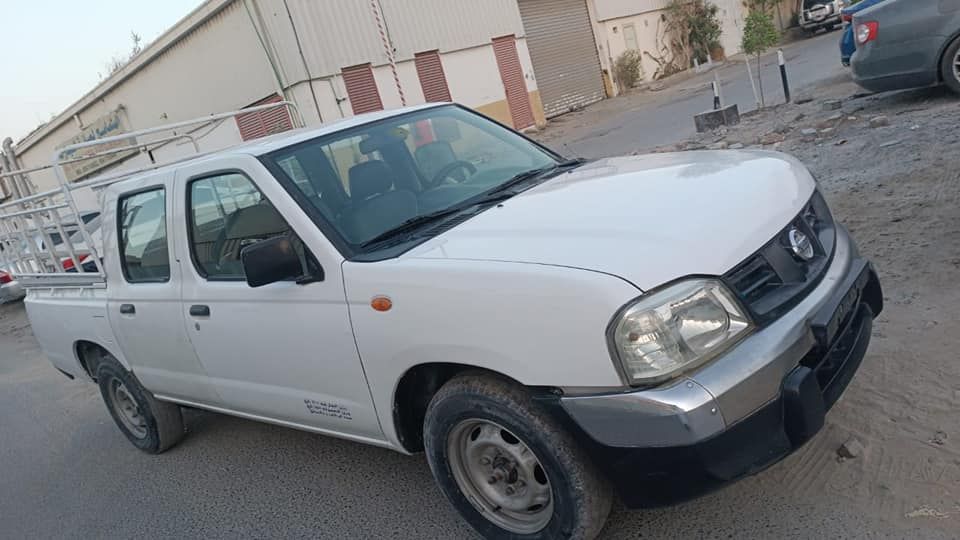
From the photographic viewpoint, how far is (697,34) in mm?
30469

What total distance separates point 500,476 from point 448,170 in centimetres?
161

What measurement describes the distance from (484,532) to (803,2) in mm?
31024

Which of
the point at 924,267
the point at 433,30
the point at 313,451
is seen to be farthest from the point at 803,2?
the point at 313,451

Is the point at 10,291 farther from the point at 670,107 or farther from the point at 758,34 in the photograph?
the point at 670,107

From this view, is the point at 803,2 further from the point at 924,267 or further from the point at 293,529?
the point at 293,529

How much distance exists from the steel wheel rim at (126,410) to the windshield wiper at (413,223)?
289 centimetres

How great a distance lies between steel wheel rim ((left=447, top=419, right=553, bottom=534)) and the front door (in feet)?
1.54

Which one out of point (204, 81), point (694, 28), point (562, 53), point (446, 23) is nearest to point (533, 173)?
point (446, 23)

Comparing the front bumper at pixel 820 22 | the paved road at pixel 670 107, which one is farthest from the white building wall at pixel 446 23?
the front bumper at pixel 820 22

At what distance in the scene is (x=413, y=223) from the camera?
3369 millimetres

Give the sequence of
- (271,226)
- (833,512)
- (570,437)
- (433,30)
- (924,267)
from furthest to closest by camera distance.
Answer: (433,30) < (924,267) < (271,226) < (833,512) < (570,437)

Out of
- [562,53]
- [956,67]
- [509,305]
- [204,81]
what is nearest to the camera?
[509,305]

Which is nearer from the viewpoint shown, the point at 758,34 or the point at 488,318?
the point at 488,318

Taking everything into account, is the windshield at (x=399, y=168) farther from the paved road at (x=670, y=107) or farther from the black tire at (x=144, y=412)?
the paved road at (x=670, y=107)
